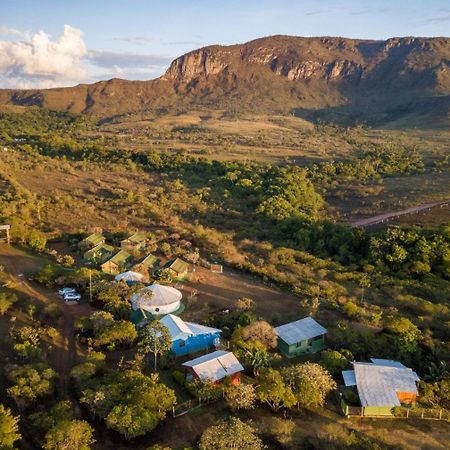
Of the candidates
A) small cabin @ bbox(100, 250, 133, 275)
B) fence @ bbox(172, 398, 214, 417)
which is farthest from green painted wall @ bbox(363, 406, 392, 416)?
small cabin @ bbox(100, 250, 133, 275)

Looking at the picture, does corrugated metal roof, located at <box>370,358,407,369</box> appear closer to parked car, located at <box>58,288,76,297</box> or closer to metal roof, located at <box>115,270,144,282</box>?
metal roof, located at <box>115,270,144,282</box>

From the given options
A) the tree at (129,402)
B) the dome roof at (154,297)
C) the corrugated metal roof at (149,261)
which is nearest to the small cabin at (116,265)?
the corrugated metal roof at (149,261)

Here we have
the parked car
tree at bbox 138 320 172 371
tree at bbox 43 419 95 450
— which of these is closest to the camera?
tree at bbox 43 419 95 450

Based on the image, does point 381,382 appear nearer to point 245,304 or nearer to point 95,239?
point 245,304

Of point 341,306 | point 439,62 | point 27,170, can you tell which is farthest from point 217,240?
point 439,62

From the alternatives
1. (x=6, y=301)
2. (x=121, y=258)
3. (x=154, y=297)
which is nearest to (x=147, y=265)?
(x=121, y=258)

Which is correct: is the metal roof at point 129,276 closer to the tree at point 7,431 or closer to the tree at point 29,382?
the tree at point 29,382
